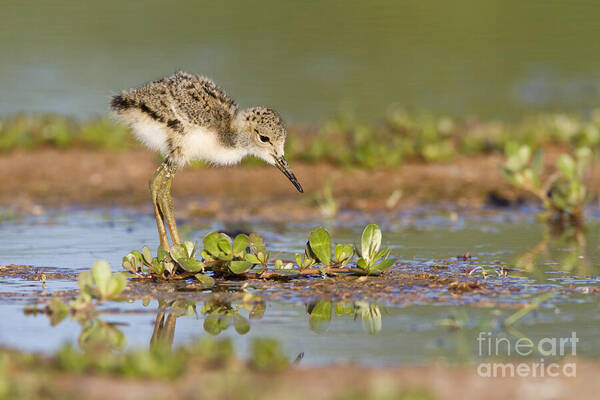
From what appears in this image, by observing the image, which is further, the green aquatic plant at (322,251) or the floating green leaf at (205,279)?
the green aquatic plant at (322,251)

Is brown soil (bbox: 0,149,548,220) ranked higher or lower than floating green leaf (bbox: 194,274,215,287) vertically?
higher

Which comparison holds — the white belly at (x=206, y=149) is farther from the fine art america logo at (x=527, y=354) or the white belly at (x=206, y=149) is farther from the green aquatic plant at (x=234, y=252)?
the fine art america logo at (x=527, y=354)

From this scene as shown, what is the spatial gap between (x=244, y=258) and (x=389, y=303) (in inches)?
42.1

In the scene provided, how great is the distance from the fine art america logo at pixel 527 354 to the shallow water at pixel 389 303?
6cm

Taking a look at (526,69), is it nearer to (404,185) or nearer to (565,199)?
(404,185)

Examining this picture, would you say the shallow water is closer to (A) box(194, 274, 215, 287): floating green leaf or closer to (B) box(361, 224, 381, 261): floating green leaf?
(A) box(194, 274, 215, 287): floating green leaf

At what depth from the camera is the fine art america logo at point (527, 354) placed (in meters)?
4.05

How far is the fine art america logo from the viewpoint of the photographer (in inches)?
160

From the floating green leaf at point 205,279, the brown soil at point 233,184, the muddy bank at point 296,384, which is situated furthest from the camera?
the brown soil at point 233,184

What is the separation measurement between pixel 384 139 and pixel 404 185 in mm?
995

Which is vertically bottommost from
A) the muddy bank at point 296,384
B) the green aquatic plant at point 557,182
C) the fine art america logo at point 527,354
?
the muddy bank at point 296,384

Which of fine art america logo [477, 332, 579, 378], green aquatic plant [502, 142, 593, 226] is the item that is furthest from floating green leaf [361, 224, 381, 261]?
green aquatic plant [502, 142, 593, 226]

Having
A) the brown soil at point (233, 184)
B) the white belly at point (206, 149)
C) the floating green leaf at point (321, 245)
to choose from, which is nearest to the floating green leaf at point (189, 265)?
the floating green leaf at point (321, 245)

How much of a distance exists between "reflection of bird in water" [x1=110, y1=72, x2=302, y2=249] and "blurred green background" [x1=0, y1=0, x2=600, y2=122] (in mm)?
5100
